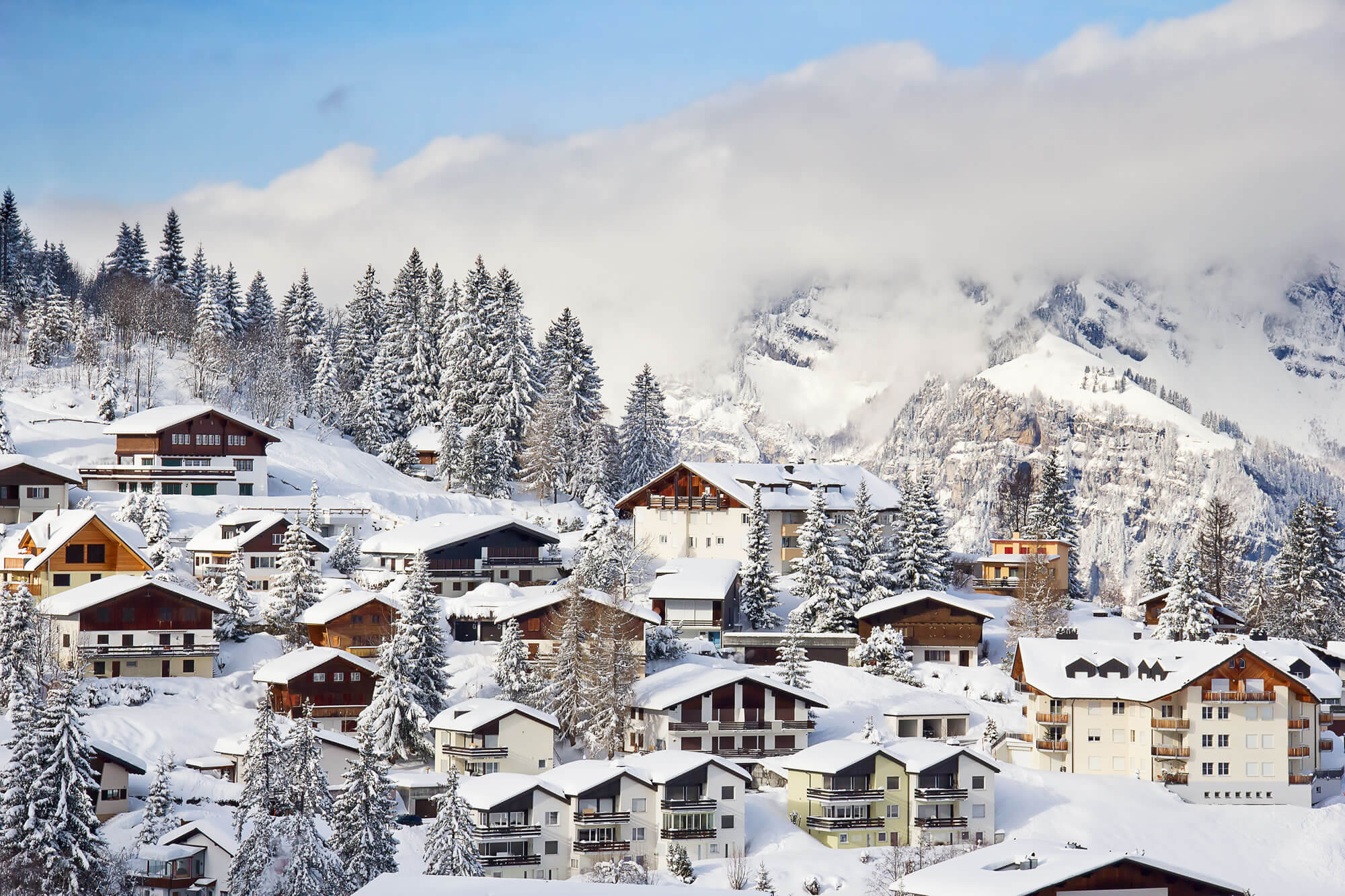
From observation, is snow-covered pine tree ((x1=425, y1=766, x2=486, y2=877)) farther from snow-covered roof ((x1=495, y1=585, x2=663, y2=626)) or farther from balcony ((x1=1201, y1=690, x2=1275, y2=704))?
balcony ((x1=1201, y1=690, x2=1275, y2=704))

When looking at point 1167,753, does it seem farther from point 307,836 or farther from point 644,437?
point 644,437

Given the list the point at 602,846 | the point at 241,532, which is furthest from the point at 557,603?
the point at 241,532

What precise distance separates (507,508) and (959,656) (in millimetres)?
37874

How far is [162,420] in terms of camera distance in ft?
360

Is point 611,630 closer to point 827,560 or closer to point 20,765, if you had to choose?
point 827,560

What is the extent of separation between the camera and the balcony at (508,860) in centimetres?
6550

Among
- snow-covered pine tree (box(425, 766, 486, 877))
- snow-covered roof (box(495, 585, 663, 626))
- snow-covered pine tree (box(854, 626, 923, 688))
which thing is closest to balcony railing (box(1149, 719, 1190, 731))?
snow-covered pine tree (box(854, 626, 923, 688))

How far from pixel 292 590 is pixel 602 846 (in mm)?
26424

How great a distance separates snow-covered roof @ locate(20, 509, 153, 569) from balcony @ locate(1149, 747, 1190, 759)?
53.0m

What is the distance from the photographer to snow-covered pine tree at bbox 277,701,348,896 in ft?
167

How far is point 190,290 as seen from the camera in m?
166

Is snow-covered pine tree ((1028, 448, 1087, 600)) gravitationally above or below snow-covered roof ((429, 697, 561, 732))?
above

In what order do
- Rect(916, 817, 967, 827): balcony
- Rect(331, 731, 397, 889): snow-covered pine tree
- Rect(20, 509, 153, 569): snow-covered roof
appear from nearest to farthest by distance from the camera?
Rect(331, 731, 397, 889): snow-covered pine tree < Rect(916, 817, 967, 827): balcony < Rect(20, 509, 153, 569): snow-covered roof

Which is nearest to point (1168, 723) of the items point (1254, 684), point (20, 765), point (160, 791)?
point (1254, 684)
